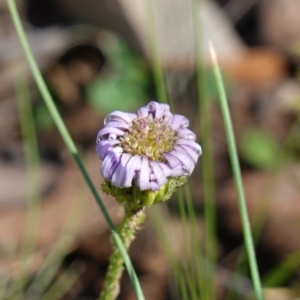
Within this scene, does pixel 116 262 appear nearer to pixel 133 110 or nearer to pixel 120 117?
pixel 120 117

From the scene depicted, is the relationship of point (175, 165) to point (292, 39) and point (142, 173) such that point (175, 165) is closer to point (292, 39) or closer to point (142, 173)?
point (142, 173)

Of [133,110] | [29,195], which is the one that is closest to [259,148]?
[133,110]

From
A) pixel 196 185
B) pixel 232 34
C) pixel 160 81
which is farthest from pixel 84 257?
pixel 232 34

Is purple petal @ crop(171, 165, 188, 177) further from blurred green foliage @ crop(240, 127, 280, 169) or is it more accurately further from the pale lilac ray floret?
blurred green foliage @ crop(240, 127, 280, 169)

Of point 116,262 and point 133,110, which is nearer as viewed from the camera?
point 116,262

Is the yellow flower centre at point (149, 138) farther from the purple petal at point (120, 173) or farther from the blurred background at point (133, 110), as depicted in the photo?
the blurred background at point (133, 110)

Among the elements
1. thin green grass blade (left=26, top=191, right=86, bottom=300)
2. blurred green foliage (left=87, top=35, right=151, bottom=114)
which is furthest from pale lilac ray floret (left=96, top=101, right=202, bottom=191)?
blurred green foliage (left=87, top=35, right=151, bottom=114)

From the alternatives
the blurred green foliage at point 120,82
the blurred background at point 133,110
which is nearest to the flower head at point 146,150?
the blurred background at point 133,110
